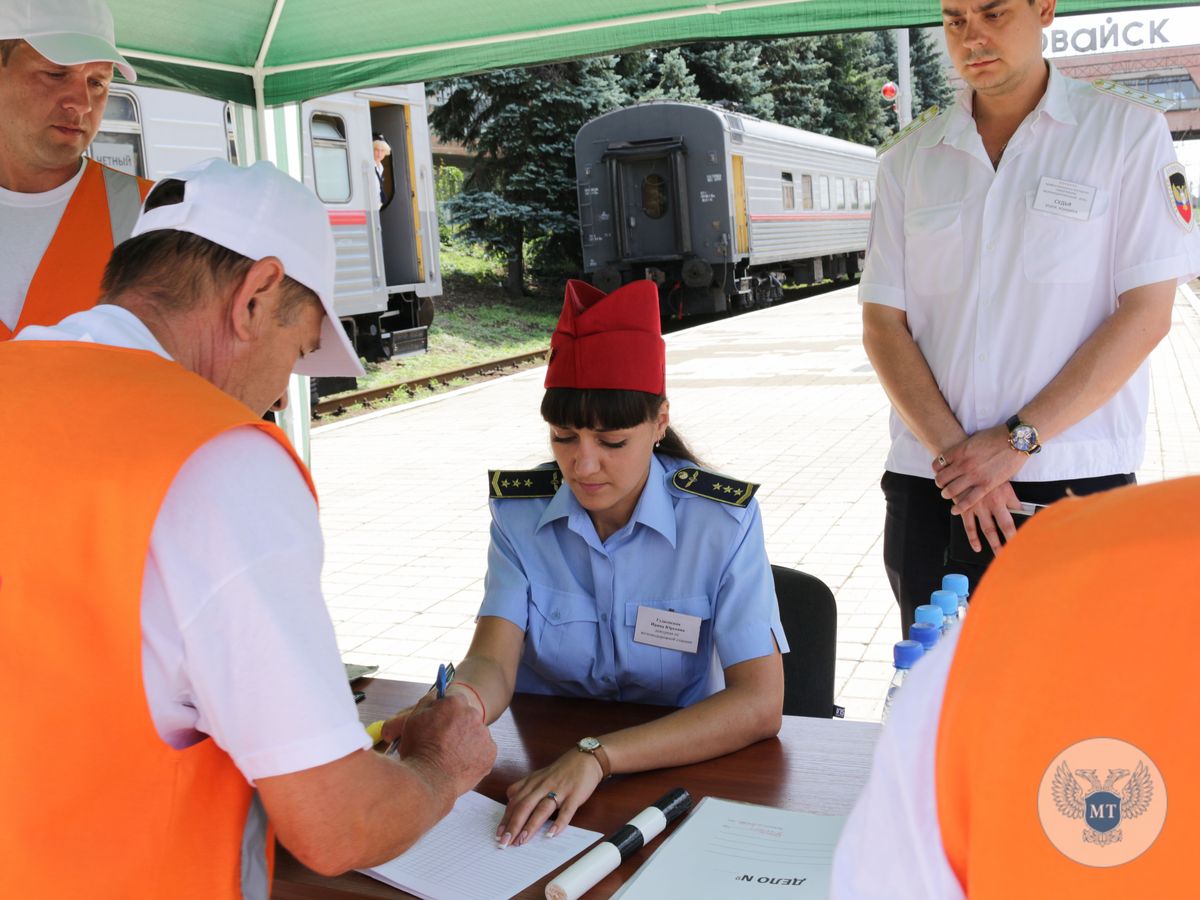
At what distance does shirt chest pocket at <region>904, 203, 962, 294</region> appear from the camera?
2537 mm

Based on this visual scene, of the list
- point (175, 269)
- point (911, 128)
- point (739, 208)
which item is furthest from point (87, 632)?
point (739, 208)

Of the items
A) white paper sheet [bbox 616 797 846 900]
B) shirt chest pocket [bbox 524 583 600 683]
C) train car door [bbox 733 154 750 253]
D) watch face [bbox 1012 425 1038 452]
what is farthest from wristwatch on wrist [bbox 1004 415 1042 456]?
train car door [bbox 733 154 750 253]

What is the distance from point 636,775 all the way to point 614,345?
31.3 inches

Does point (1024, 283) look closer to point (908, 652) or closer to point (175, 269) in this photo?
point (908, 652)

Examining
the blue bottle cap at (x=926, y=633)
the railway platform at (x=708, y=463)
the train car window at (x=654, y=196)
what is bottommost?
the railway platform at (x=708, y=463)

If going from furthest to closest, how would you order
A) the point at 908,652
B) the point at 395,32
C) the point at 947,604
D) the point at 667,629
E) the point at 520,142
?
the point at 520,142
the point at 395,32
the point at 667,629
the point at 947,604
the point at 908,652

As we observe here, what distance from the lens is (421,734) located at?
1439 mm

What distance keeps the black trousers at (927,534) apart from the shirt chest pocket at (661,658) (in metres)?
0.67

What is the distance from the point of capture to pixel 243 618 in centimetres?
104

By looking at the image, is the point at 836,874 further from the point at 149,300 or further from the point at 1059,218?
the point at 1059,218

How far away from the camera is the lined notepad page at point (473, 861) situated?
1.43 m

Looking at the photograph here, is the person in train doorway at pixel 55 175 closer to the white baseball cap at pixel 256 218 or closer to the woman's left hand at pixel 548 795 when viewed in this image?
the white baseball cap at pixel 256 218

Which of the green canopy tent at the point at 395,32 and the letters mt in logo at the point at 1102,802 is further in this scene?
the green canopy tent at the point at 395,32

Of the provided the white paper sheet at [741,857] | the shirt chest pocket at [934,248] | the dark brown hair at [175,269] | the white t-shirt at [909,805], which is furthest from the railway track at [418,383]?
the white t-shirt at [909,805]
